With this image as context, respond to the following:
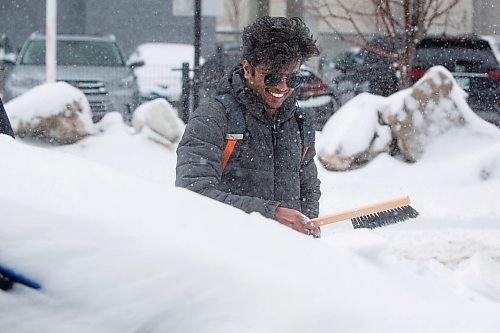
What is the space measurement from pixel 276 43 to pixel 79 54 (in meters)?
10.7

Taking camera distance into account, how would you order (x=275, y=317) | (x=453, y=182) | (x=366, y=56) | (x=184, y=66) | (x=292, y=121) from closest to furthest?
(x=275, y=317)
(x=292, y=121)
(x=453, y=182)
(x=184, y=66)
(x=366, y=56)

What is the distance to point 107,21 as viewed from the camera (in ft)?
83.1

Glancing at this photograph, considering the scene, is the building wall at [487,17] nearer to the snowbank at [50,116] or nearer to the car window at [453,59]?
the car window at [453,59]

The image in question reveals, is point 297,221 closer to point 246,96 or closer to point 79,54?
point 246,96

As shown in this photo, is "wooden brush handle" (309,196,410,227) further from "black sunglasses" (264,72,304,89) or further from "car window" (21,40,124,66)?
"car window" (21,40,124,66)

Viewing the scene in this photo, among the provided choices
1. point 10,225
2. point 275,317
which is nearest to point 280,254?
point 275,317

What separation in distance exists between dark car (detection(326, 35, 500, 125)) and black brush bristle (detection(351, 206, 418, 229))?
873 centimetres

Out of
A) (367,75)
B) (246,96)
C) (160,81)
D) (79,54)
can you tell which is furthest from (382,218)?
(79,54)

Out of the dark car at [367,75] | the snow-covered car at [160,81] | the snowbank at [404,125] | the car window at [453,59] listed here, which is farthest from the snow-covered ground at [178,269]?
the dark car at [367,75]

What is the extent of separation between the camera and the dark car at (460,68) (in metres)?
11.3

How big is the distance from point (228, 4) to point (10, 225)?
79.3 ft

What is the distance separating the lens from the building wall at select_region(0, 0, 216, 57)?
25.1m

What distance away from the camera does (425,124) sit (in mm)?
9430

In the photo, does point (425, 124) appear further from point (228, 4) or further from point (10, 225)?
point (228, 4)
